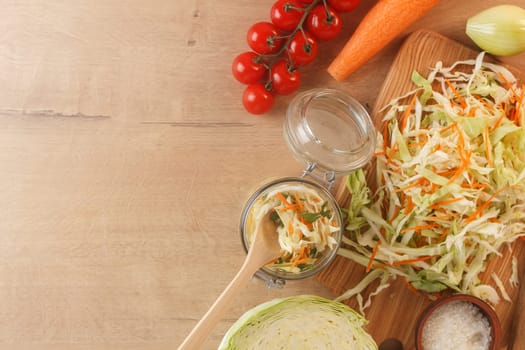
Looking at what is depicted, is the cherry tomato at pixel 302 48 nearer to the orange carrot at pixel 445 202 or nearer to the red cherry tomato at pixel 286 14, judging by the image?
the red cherry tomato at pixel 286 14

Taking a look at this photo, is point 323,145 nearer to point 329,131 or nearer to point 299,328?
point 329,131

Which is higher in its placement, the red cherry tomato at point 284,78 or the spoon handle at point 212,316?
the red cherry tomato at point 284,78

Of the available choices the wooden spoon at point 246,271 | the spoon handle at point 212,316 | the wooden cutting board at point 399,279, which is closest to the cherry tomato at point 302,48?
the wooden cutting board at point 399,279

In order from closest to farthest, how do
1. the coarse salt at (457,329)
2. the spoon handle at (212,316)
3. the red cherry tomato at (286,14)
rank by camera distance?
the spoon handle at (212,316)
the coarse salt at (457,329)
the red cherry tomato at (286,14)

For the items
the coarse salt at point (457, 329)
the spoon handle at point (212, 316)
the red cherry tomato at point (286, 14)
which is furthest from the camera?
the red cherry tomato at point (286, 14)

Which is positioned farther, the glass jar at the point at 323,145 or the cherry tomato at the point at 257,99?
the cherry tomato at the point at 257,99

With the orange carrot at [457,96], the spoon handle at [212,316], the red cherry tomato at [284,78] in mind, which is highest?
the orange carrot at [457,96]
